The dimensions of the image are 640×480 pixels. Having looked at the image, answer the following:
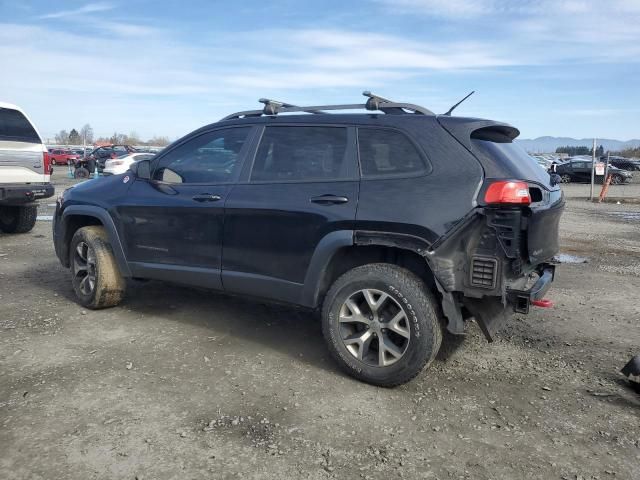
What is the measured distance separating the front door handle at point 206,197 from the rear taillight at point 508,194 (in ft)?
6.92

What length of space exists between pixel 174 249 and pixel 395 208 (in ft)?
6.79

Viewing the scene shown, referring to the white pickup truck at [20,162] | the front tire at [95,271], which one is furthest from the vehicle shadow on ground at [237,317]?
the white pickup truck at [20,162]

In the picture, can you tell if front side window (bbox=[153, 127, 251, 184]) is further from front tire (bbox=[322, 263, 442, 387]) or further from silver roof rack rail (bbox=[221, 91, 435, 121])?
front tire (bbox=[322, 263, 442, 387])

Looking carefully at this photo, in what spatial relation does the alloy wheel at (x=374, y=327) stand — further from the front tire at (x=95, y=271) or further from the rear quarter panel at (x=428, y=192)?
the front tire at (x=95, y=271)

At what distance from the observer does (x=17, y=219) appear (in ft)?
31.7

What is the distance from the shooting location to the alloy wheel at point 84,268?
17.0ft

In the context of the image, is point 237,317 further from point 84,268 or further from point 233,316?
point 84,268

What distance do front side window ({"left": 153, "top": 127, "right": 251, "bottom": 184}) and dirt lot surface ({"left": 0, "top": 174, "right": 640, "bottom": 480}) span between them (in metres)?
1.32

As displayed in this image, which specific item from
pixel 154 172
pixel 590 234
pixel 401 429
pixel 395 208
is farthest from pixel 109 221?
pixel 590 234

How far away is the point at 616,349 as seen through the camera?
4484mm

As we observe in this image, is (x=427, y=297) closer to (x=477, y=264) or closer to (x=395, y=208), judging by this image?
(x=477, y=264)

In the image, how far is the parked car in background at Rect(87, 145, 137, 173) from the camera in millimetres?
30562

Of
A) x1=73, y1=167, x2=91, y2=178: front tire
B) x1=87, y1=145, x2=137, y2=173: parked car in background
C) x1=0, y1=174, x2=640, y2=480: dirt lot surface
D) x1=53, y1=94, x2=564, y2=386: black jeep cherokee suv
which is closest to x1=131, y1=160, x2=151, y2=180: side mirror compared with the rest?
x1=53, y1=94, x2=564, y2=386: black jeep cherokee suv

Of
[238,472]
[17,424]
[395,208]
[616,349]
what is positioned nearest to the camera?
[238,472]
